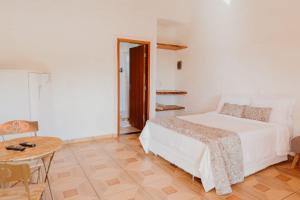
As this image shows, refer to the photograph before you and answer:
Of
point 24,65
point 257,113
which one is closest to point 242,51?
point 257,113

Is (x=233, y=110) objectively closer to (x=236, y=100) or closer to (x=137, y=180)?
(x=236, y=100)

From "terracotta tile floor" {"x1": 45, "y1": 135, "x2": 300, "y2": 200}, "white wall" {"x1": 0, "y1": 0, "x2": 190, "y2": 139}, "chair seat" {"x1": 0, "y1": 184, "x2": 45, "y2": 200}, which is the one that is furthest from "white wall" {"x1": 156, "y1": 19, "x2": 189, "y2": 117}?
"chair seat" {"x1": 0, "y1": 184, "x2": 45, "y2": 200}

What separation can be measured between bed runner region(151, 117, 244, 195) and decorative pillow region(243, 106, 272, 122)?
0.97 m

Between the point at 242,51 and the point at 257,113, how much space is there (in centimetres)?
133

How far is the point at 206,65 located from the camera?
15.6 ft

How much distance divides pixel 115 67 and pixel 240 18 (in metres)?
2.69

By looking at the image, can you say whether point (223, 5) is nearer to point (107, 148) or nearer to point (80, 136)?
point (107, 148)

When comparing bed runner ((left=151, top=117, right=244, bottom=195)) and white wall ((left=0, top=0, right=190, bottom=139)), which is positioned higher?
Result: white wall ((left=0, top=0, right=190, bottom=139))

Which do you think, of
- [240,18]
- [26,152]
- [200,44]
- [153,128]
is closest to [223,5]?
[240,18]

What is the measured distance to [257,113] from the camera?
10.8ft

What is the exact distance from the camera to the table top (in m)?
1.60

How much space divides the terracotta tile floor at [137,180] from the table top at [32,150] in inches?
27.9

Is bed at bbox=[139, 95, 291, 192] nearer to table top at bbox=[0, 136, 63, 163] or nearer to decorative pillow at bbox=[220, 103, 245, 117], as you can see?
decorative pillow at bbox=[220, 103, 245, 117]

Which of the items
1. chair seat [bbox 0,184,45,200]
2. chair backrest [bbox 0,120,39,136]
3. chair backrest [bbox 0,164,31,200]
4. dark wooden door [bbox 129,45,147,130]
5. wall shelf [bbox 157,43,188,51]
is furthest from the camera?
wall shelf [bbox 157,43,188,51]
